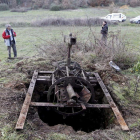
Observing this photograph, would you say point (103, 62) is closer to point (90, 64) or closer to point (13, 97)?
point (90, 64)

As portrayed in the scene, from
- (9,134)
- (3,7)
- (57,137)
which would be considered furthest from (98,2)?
(9,134)

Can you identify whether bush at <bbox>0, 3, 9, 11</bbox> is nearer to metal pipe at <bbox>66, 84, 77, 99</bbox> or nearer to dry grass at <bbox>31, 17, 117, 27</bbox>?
dry grass at <bbox>31, 17, 117, 27</bbox>

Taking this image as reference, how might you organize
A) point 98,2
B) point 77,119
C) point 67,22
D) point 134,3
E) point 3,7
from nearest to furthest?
point 77,119, point 67,22, point 3,7, point 98,2, point 134,3

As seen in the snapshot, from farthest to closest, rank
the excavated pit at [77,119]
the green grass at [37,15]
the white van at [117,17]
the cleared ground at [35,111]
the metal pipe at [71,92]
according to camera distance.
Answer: the white van at [117,17] → the green grass at [37,15] → the excavated pit at [77,119] → the metal pipe at [71,92] → the cleared ground at [35,111]

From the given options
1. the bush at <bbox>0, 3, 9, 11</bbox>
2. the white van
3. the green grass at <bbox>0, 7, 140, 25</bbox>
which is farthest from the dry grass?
the bush at <bbox>0, 3, 9, 11</bbox>

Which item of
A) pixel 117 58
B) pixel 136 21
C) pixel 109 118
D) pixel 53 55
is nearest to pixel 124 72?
pixel 117 58

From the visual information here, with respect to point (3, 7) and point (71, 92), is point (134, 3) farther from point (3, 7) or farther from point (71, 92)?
point (71, 92)

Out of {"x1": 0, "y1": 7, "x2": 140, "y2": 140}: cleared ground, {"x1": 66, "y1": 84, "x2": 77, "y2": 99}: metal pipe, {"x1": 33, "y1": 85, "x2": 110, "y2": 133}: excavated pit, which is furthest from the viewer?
{"x1": 33, "y1": 85, "x2": 110, "y2": 133}: excavated pit

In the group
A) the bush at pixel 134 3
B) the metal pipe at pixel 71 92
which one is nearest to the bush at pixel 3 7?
the bush at pixel 134 3

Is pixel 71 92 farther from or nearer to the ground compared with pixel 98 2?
nearer to the ground

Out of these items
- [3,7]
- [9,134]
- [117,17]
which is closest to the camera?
[9,134]

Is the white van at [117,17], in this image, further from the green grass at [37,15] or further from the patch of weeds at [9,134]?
the patch of weeds at [9,134]

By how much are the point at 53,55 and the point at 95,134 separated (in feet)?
15.4

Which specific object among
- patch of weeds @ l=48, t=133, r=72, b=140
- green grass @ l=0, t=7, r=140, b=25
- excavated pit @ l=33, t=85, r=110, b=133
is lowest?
excavated pit @ l=33, t=85, r=110, b=133
